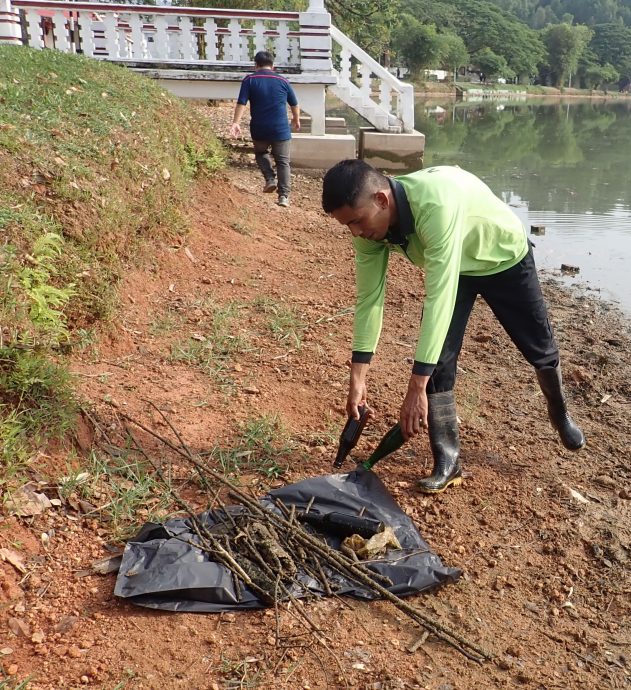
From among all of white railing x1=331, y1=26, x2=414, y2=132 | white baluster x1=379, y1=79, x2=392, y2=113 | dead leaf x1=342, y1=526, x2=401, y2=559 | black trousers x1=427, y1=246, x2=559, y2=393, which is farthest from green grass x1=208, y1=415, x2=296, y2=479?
white baluster x1=379, y1=79, x2=392, y2=113

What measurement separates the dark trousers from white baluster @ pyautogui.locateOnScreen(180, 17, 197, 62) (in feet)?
11.3

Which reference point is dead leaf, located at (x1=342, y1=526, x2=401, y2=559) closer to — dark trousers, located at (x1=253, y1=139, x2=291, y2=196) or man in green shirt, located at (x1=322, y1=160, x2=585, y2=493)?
man in green shirt, located at (x1=322, y1=160, x2=585, y2=493)

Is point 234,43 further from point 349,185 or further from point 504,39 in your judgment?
point 504,39

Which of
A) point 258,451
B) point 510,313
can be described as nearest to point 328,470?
point 258,451

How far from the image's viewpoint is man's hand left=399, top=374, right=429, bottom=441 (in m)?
2.53

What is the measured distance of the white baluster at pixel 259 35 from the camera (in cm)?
1062

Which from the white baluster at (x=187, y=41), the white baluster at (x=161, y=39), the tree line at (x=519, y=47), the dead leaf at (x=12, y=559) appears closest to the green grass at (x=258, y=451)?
the dead leaf at (x=12, y=559)

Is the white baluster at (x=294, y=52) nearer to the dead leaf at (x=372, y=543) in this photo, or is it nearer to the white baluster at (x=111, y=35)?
the white baluster at (x=111, y=35)

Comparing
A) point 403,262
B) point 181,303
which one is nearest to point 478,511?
point 181,303

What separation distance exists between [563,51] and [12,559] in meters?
112

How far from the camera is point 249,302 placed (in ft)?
17.4

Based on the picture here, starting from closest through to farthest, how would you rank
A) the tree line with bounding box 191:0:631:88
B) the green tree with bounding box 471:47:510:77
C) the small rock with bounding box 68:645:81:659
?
the small rock with bounding box 68:645:81:659
the tree line with bounding box 191:0:631:88
the green tree with bounding box 471:47:510:77

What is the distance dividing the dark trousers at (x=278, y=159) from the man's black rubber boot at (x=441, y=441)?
565cm

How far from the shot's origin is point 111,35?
10.6m
